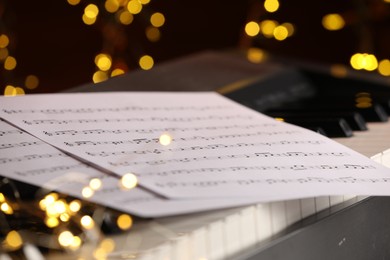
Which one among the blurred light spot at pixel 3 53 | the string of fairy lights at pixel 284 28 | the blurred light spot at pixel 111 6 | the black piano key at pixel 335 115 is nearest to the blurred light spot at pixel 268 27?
the string of fairy lights at pixel 284 28

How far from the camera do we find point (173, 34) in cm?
312

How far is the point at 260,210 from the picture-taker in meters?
0.92

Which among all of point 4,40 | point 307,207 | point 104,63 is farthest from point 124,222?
point 104,63

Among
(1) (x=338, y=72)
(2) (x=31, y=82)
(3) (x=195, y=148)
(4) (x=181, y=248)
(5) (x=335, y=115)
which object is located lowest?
(4) (x=181, y=248)

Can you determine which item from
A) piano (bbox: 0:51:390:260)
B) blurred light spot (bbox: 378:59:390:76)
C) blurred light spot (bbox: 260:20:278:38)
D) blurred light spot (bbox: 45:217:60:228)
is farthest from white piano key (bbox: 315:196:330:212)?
blurred light spot (bbox: 260:20:278:38)

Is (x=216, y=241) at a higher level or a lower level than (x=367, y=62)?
lower

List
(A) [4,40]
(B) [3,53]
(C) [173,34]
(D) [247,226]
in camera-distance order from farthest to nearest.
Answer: (C) [173,34], (B) [3,53], (A) [4,40], (D) [247,226]

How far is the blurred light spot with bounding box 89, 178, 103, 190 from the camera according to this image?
0.85m

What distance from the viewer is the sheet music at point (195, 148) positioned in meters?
0.90

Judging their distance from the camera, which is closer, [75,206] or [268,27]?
[75,206]

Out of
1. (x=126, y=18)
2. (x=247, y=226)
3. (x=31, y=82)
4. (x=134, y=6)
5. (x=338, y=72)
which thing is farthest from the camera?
(x=126, y=18)

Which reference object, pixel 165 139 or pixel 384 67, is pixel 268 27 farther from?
pixel 165 139

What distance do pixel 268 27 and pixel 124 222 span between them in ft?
7.42

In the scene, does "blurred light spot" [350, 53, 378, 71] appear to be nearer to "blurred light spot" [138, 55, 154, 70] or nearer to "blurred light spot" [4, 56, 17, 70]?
"blurred light spot" [138, 55, 154, 70]
